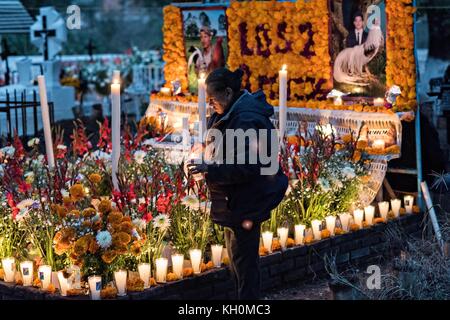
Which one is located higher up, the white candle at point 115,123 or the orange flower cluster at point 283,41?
the orange flower cluster at point 283,41

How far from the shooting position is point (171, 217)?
708 cm

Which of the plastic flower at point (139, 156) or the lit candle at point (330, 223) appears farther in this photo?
the plastic flower at point (139, 156)

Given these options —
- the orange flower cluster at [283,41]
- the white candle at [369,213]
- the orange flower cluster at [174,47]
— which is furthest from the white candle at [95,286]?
the orange flower cluster at [174,47]

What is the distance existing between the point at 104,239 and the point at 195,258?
864 millimetres

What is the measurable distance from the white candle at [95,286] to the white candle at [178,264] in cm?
63

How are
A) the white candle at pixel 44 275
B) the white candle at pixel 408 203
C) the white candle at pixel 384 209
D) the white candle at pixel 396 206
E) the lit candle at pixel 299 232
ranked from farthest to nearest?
the white candle at pixel 408 203
the white candle at pixel 396 206
the white candle at pixel 384 209
the lit candle at pixel 299 232
the white candle at pixel 44 275

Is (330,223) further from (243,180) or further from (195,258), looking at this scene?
(243,180)

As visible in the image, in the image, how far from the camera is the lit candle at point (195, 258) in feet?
22.5

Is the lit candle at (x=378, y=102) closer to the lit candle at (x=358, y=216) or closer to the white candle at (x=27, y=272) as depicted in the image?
the lit candle at (x=358, y=216)

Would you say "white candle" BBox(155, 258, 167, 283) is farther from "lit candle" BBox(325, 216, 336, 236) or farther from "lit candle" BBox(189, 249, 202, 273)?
"lit candle" BBox(325, 216, 336, 236)

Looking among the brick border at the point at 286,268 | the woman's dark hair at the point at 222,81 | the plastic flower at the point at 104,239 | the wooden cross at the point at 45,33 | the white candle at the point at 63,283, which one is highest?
the wooden cross at the point at 45,33
